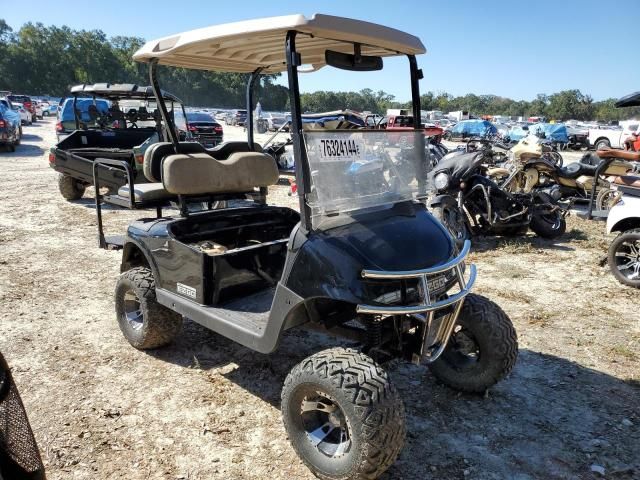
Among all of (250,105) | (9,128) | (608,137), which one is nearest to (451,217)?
(250,105)

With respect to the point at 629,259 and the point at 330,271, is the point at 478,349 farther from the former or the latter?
the point at 629,259

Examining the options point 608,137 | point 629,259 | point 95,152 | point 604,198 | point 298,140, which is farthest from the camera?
point 608,137

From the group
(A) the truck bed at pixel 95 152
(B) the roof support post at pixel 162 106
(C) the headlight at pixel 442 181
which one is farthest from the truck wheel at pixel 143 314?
(C) the headlight at pixel 442 181

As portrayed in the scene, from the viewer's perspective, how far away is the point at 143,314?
12.1 ft

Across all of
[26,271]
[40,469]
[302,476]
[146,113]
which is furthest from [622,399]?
[146,113]

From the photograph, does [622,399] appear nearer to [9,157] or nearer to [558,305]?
[558,305]

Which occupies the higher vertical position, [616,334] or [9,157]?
[9,157]

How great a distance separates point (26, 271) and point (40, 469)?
15.1ft

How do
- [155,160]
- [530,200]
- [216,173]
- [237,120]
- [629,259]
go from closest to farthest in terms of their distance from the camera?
[155,160]
[216,173]
[629,259]
[530,200]
[237,120]

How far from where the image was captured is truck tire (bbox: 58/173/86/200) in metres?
9.43

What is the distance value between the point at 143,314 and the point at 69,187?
273 inches

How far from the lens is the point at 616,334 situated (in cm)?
427

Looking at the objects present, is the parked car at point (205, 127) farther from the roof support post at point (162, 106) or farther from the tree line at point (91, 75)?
the tree line at point (91, 75)

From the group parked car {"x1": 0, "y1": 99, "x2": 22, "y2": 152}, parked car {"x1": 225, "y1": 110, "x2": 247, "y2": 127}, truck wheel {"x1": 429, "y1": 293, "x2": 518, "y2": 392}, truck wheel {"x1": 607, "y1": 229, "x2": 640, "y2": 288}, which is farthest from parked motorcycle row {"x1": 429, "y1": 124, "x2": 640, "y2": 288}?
parked car {"x1": 225, "y1": 110, "x2": 247, "y2": 127}
